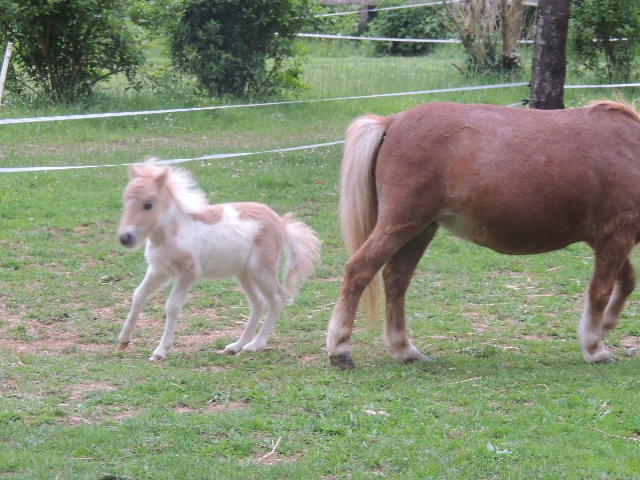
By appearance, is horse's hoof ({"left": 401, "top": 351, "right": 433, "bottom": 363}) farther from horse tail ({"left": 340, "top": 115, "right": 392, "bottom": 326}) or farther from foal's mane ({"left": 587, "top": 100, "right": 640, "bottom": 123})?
foal's mane ({"left": 587, "top": 100, "right": 640, "bottom": 123})

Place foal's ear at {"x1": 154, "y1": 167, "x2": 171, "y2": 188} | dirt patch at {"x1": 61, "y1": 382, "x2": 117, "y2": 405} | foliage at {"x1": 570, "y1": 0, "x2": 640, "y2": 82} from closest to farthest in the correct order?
1. dirt patch at {"x1": 61, "y1": 382, "x2": 117, "y2": 405}
2. foal's ear at {"x1": 154, "y1": 167, "x2": 171, "y2": 188}
3. foliage at {"x1": 570, "y1": 0, "x2": 640, "y2": 82}

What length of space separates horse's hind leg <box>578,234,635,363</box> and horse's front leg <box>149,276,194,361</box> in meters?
2.57

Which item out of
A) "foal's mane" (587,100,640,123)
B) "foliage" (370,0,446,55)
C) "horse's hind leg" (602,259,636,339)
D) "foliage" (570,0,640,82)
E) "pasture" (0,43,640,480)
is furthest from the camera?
"foliage" (370,0,446,55)

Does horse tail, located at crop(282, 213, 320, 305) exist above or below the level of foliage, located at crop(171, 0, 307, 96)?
below

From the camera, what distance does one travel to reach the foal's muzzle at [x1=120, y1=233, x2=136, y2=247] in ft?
18.1

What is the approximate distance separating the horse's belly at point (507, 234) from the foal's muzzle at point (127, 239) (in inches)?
75.2

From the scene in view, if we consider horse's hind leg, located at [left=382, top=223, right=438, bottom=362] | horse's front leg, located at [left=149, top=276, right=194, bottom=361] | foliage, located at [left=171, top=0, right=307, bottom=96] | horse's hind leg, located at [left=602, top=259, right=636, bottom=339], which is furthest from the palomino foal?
foliage, located at [left=171, top=0, right=307, bottom=96]

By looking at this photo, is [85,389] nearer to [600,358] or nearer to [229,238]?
[229,238]

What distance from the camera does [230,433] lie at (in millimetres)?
4488

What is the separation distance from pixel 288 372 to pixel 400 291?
0.95 m

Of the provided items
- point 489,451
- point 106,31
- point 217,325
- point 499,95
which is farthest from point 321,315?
point 499,95

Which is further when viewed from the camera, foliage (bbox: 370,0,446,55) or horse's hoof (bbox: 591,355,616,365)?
foliage (bbox: 370,0,446,55)

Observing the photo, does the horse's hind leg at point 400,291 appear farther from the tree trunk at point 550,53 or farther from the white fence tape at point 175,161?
the tree trunk at point 550,53

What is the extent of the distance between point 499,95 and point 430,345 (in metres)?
9.99
